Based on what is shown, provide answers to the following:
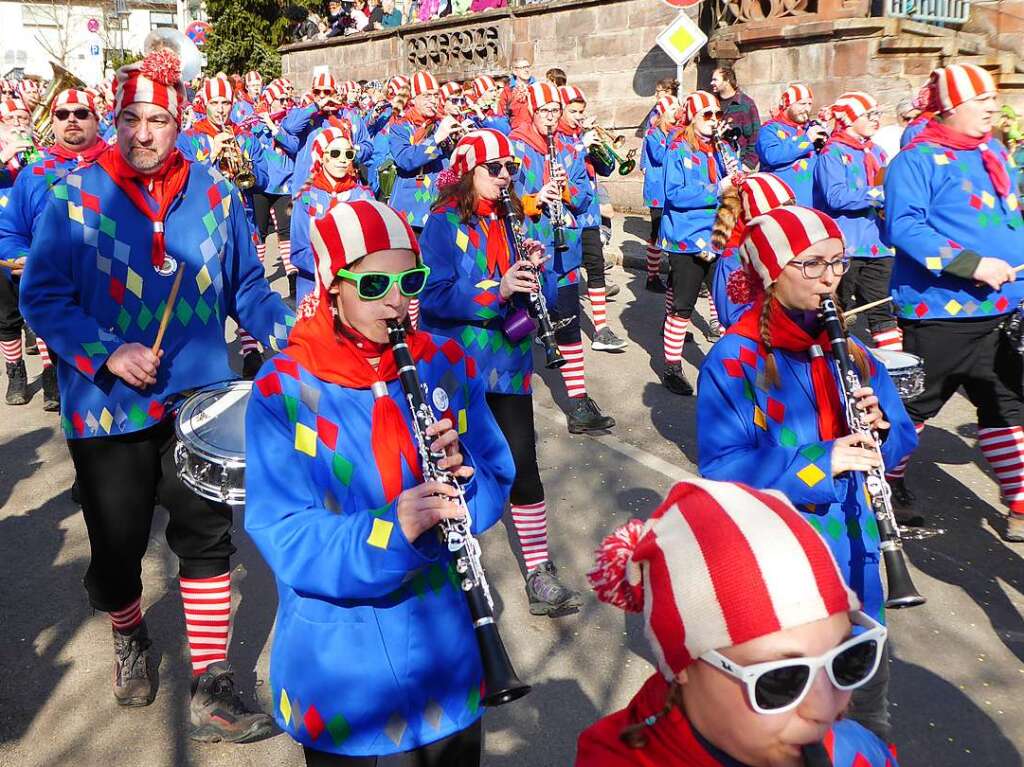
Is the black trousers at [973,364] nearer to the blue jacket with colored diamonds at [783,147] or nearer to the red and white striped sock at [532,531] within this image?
the red and white striped sock at [532,531]

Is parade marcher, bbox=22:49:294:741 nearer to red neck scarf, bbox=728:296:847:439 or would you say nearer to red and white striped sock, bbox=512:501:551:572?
red and white striped sock, bbox=512:501:551:572

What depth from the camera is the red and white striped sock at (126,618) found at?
12.2 ft

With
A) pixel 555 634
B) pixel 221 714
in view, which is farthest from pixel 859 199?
pixel 221 714

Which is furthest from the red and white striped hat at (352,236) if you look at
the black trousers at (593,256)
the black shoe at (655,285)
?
the black shoe at (655,285)

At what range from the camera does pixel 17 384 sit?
761 cm

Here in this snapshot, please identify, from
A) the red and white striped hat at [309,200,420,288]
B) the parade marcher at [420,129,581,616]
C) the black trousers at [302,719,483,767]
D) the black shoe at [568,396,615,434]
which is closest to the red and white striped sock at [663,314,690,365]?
the black shoe at [568,396,615,434]

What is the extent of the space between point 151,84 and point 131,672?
2.18m

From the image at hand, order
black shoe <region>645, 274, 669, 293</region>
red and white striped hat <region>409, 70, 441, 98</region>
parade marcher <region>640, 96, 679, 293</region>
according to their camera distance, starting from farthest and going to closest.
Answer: red and white striped hat <region>409, 70, 441, 98</region> < black shoe <region>645, 274, 669, 293</region> < parade marcher <region>640, 96, 679, 293</region>

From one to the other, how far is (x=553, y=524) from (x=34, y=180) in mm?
3330

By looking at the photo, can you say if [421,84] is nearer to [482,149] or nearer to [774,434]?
[482,149]

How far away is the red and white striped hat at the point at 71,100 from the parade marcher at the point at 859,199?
4957mm

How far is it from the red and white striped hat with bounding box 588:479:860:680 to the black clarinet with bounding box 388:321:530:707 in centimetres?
74

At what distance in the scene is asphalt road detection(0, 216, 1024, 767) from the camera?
353cm

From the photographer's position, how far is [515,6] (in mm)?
17938
